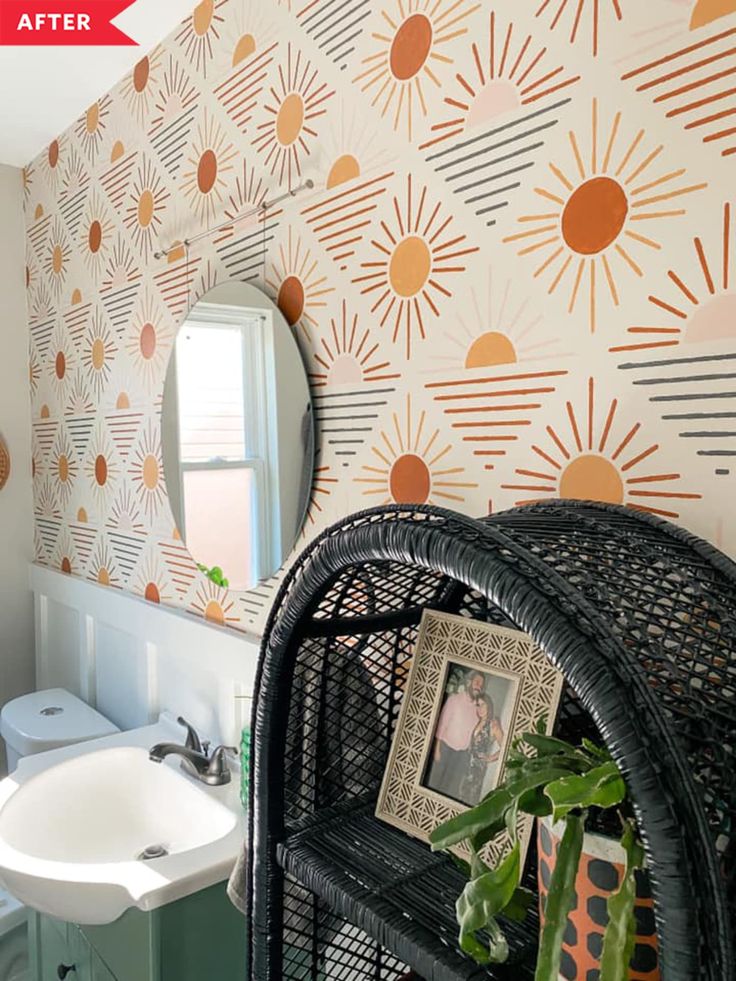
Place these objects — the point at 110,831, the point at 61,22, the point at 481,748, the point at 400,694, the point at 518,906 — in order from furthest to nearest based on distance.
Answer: the point at 61,22, the point at 110,831, the point at 400,694, the point at 481,748, the point at 518,906

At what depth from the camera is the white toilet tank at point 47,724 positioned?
6.38 feet

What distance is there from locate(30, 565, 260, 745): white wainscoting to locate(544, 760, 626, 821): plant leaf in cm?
103

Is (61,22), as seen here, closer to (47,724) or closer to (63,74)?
(63,74)

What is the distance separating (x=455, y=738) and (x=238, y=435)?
83 cm

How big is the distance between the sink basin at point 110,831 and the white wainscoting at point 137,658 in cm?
12

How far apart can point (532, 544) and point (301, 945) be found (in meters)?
0.68

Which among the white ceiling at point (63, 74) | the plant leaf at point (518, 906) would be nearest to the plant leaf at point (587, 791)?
the plant leaf at point (518, 906)

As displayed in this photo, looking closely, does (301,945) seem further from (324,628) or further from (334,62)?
(334,62)

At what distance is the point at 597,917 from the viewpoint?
607 millimetres

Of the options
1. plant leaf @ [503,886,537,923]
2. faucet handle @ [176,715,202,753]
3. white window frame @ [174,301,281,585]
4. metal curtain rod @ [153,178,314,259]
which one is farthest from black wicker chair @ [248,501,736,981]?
metal curtain rod @ [153,178,314,259]

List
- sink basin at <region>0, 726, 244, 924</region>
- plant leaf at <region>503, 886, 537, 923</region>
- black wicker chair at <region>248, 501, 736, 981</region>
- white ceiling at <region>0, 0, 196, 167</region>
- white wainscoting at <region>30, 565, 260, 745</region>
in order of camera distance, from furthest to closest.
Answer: white ceiling at <region>0, 0, 196, 167</region> → white wainscoting at <region>30, 565, 260, 745</region> → sink basin at <region>0, 726, 244, 924</region> → plant leaf at <region>503, 886, 537, 923</region> → black wicker chair at <region>248, 501, 736, 981</region>

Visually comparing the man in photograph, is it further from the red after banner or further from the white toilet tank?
the red after banner

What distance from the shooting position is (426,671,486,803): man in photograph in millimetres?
875

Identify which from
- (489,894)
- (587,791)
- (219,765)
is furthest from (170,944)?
(587,791)
